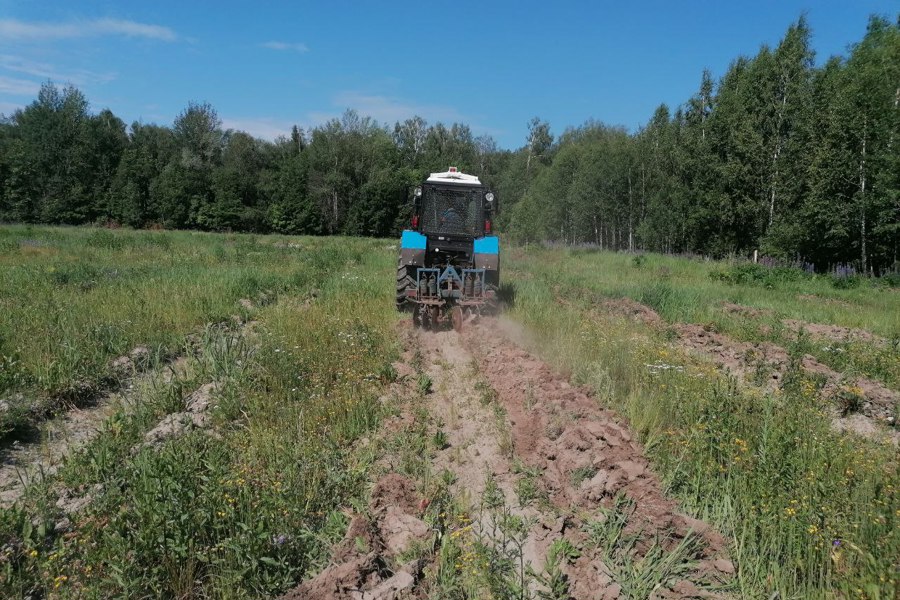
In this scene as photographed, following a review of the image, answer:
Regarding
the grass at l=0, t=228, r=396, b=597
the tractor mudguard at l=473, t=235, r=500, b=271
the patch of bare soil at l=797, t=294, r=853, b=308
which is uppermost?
the tractor mudguard at l=473, t=235, r=500, b=271

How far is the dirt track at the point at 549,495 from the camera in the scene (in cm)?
308

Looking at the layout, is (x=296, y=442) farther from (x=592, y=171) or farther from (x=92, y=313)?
(x=592, y=171)

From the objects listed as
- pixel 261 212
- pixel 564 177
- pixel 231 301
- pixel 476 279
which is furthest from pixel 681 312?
pixel 261 212

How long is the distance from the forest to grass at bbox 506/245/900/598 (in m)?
6.05

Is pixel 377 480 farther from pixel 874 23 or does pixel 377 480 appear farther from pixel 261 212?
pixel 261 212

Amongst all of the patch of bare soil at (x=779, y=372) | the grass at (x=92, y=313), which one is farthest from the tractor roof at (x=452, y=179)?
the patch of bare soil at (x=779, y=372)

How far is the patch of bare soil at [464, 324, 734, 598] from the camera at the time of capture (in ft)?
10.4

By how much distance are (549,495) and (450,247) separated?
661 centimetres

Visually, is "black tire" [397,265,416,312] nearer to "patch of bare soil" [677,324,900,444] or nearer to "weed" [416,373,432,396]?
"weed" [416,373,432,396]

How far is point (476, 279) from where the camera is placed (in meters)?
9.72

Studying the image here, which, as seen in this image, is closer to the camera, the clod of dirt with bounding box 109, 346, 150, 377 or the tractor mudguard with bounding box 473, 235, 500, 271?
the clod of dirt with bounding box 109, 346, 150, 377

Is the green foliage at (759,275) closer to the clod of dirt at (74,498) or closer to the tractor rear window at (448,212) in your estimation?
the tractor rear window at (448,212)

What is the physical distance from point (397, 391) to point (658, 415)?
115 inches

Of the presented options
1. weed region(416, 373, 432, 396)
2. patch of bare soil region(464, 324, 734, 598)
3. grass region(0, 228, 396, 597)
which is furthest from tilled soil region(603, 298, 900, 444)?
grass region(0, 228, 396, 597)
